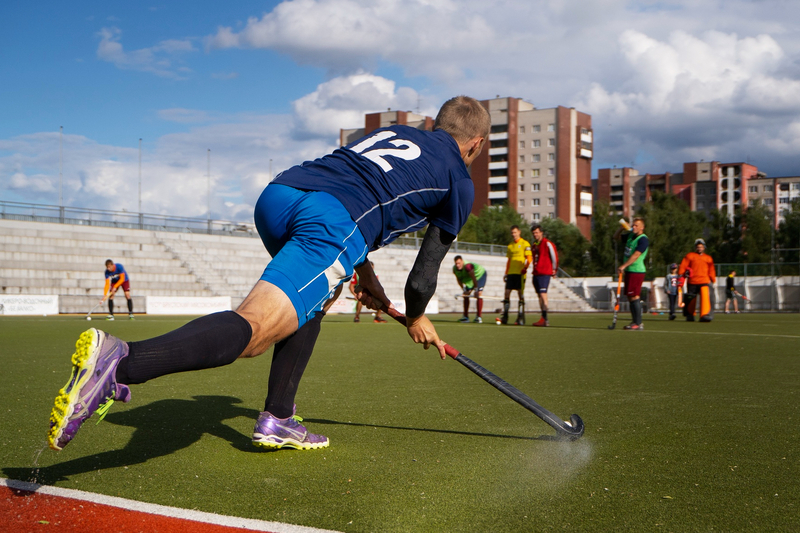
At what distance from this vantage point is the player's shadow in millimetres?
2812

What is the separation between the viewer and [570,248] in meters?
76.4

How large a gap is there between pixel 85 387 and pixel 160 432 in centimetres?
180

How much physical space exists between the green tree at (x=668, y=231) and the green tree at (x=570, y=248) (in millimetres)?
7022

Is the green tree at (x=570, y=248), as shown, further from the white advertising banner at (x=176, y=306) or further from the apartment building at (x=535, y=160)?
the white advertising banner at (x=176, y=306)

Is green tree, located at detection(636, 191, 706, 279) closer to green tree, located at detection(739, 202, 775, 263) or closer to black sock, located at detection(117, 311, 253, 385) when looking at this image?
green tree, located at detection(739, 202, 775, 263)

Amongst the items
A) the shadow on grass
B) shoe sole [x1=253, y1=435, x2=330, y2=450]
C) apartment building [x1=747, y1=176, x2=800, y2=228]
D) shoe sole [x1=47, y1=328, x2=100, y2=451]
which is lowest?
A: the shadow on grass

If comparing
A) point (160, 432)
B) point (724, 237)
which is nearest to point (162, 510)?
point (160, 432)

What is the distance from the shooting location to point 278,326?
7.37ft

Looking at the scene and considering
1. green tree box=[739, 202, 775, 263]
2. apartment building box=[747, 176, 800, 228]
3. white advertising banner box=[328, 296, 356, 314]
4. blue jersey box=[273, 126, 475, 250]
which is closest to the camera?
blue jersey box=[273, 126, 475, 250]

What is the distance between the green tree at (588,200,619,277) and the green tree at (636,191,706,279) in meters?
3.27

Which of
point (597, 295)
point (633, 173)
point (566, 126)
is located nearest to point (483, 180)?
point (566, 126)

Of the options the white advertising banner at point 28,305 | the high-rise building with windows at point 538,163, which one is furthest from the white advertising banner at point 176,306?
the high-rise building with windows at point 538,163

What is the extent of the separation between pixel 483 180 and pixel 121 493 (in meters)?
98.6

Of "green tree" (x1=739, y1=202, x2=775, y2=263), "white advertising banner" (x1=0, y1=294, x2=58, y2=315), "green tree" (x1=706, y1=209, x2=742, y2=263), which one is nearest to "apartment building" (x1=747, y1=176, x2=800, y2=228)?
"green tree" (x1=706, y1=209, x2=742, y2=263)
